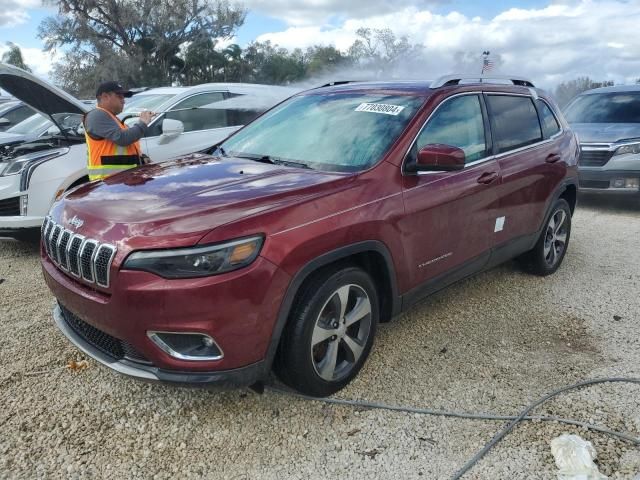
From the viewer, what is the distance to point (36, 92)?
5.18 metres

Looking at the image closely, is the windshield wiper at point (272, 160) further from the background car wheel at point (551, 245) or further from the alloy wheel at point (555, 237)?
the alloy wheel at point (555, 237)

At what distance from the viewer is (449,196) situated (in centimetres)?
346

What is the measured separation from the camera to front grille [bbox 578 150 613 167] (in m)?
7.89

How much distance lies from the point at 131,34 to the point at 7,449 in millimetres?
44084

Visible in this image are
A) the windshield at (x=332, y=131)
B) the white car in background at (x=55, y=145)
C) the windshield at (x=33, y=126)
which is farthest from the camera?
the windshield at (x=33, y=126)

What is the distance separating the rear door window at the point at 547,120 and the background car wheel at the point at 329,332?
2624 millimetres

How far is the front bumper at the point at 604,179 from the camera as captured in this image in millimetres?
7711

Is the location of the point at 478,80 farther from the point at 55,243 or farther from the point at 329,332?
Result: the point at 55,243

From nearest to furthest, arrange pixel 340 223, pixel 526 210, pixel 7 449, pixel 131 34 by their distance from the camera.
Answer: pixel 7 449 < pixel 340 223 < pixel 526 210 < pixel 131 34

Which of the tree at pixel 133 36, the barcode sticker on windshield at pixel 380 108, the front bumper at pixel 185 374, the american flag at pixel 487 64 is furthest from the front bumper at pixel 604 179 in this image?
the tree at pixel 133 36

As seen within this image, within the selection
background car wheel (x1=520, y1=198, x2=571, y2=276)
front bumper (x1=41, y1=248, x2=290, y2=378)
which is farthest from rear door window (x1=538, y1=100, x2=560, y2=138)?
front bumper (x1=41, y1=248, x2=290, y2=378)

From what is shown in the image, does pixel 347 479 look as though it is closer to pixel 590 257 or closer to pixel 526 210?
pixel 526 210

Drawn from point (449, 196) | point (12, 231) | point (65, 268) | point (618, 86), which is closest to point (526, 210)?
point (449, 196)

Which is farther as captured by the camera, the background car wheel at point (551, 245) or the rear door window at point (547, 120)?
the background car wheel at point (551, 245)
